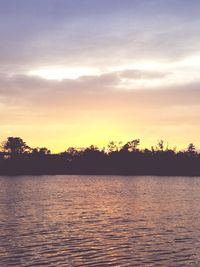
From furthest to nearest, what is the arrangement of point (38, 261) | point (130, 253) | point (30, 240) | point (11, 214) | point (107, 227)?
1. point (11, 214)
2. point (107, 227)
3. point (30, 240)
4. point (130, 253)
5. point (38, 261)

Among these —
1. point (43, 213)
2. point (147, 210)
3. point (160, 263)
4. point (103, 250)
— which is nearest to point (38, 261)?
point (103, 250)

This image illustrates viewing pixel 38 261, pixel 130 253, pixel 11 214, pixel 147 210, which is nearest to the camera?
pixel 38 261

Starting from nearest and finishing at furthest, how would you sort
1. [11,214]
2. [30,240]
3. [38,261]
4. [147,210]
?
[38,261] → [30,240] → [11,214] → [147,210]

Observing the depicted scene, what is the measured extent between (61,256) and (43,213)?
3279cm

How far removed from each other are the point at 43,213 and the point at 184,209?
25920 mm

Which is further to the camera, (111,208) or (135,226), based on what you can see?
(111,208)

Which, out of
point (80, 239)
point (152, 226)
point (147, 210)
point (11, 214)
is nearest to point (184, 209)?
point (147, 210)

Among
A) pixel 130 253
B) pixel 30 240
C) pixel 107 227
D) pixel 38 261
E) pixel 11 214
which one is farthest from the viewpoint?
pixel 11 214

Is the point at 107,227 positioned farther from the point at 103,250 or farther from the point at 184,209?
the point at 184,209

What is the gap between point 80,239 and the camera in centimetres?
4659

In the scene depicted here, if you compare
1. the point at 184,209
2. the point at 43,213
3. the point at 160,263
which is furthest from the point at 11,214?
the point at 160,263

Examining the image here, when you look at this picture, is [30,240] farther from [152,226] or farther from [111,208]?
[111,208]

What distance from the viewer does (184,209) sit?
7950 cm

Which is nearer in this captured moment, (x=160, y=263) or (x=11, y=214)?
(x=160, y=263)
